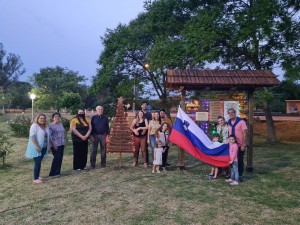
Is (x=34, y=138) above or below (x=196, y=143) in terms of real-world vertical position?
above

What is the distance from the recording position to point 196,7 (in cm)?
1560

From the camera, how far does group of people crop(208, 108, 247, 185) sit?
7211 mm

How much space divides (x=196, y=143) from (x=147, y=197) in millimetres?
2542

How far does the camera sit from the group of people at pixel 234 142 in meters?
7.21

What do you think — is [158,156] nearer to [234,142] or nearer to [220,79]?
[234,142]

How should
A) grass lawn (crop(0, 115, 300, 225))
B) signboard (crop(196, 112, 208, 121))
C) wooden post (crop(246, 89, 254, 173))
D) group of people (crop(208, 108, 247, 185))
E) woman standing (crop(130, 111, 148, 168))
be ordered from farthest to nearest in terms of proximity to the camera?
1. woman standing (crop(130, 111, 148, 168))
2. signboard (crop(196, 112, 208, 121))
3. wooden post (crop(246, 89, 254, 173))
4. group of people (crop(208, 108, 247, 185))
5. grass lawn (crop(0, 115, 300, 225))

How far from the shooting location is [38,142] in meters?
7.20

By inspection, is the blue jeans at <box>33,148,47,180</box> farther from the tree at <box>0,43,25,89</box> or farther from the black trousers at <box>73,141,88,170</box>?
the tree at <box>0,43,25,89</box>

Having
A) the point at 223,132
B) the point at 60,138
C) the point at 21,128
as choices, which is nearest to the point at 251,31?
the point at 223,132

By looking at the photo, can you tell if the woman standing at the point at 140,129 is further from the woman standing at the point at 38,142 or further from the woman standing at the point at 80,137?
the woman standing at the point at 38,142

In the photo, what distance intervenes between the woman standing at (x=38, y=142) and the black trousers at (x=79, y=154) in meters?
1.20

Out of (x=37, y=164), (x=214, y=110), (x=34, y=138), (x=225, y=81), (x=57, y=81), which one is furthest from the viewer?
(x=57, y=81)

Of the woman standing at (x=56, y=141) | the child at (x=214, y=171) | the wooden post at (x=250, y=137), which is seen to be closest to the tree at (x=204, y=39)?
the wooden post at (x=250, y=137)

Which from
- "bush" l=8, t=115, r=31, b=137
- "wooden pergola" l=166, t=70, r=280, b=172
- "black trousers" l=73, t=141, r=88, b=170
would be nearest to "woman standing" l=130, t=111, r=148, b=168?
"wooden pergola" l=166, t=70, r=280, b=172
